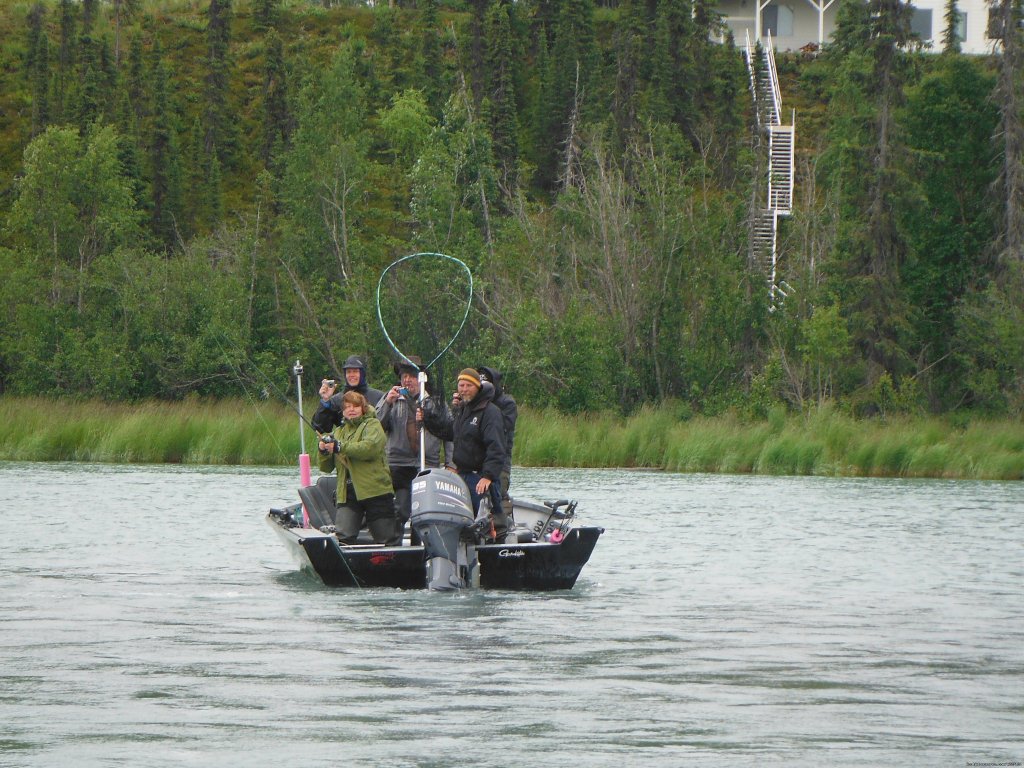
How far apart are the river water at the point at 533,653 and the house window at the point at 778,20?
6100 centimetres

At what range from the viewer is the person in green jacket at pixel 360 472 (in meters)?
15.4

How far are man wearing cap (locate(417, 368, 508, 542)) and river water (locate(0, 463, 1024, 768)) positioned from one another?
101 centimetres

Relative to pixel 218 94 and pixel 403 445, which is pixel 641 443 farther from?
pixel 218 94

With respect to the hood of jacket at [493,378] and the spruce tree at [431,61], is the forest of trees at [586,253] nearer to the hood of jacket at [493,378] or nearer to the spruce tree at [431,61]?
the spruce tree at [431,61]

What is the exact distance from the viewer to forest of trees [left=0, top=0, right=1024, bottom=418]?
152ft

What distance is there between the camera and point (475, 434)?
1552 centimetres

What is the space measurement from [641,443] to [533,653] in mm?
22583

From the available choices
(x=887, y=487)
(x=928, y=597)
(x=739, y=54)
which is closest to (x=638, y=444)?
(x=887, y=487)

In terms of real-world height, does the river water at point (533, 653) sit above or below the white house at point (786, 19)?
below

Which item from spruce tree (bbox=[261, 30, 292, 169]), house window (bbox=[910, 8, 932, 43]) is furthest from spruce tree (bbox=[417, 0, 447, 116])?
house window (bbox=[910, 8, 932, 43])

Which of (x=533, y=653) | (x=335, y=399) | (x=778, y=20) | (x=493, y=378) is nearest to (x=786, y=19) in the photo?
(x=778, y=20)

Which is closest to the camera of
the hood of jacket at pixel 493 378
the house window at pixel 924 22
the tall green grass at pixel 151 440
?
the hood of jacket at pixel 493 378

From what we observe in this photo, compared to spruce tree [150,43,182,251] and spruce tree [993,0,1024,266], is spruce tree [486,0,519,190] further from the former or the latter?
spruce tree [993,0,1024,266]

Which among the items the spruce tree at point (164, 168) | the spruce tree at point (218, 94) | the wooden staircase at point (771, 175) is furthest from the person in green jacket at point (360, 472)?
the spruce tree at point (218, 94)
